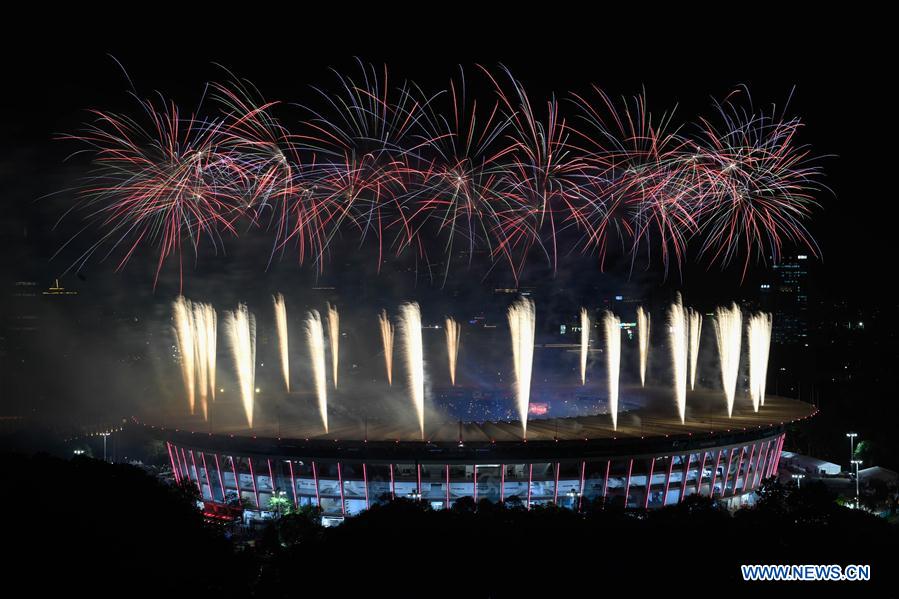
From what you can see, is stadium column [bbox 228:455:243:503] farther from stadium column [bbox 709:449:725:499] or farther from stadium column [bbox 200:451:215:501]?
stadium column [bbox 709:449:725:499]

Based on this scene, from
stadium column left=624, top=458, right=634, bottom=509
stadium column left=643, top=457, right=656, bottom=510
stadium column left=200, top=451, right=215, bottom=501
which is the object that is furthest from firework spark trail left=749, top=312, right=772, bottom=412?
stadium column left=200, top=451, right=215, bottom=501

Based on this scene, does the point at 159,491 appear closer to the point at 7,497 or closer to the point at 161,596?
the point at 7,497

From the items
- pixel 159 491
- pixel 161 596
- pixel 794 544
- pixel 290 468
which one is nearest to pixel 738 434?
pixel 794 544

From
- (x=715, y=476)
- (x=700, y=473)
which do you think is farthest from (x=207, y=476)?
(x=715, y=476)

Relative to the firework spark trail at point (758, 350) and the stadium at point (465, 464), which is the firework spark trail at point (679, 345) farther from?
the firework spark trail at point (758, 350)

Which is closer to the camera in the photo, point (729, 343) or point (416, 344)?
point (416, 344)

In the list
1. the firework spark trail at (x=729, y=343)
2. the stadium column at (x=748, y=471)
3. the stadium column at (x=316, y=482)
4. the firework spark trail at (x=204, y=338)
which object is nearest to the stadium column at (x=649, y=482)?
the stadium column at (x=748, y=471)

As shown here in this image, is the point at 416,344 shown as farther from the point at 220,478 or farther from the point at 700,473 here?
the point at 700,473
